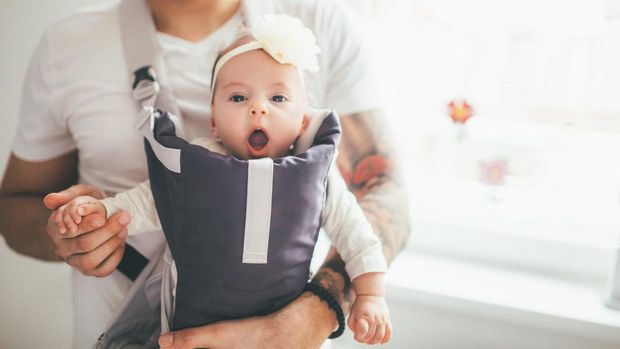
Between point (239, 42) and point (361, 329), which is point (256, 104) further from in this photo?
point (361, 329)

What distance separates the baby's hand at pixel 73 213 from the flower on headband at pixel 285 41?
1.11 feet

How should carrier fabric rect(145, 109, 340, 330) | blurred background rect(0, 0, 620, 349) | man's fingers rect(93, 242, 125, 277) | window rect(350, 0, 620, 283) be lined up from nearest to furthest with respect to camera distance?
carrier fabric rect(145, 109, 340, 330) → man's fingers rect(93, 242, 125, 277) → blurred background rect(0, 0, 620, 349) → window rect(350, 0, 620, 283)

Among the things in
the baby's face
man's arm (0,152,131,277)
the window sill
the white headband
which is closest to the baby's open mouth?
the baby's face

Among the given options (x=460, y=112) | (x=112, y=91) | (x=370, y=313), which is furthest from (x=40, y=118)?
(x=460, y=112)

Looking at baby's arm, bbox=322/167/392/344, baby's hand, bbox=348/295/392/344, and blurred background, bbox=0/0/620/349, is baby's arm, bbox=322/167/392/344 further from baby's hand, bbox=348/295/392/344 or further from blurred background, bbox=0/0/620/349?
blurred background, bbox=0/0/620/349

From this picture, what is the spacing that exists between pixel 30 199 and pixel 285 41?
0.62m

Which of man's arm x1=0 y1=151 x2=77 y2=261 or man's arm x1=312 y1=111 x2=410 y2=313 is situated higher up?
man's arm x1=312 y1=111 x2=410 y2=313

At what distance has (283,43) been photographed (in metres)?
0.83

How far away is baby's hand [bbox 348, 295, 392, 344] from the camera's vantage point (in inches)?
32.0

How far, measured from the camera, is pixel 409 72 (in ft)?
4.77

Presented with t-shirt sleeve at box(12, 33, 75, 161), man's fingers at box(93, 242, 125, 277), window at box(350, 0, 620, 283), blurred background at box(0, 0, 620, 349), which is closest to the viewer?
man's fingers at box(93, 242, 125, 277)

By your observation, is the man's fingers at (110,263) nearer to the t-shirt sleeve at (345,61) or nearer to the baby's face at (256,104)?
the baby's face at (256,104)

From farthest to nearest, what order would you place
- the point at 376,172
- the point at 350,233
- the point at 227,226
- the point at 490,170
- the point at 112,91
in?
the point at 490,170
the point at 376,172
the point at 112,91
the point at 350,233
the point at 227,226

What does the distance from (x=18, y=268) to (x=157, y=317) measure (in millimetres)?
371
